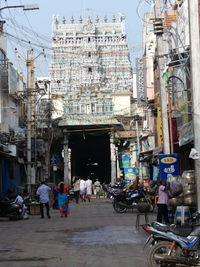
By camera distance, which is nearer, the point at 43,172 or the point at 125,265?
the point at 125,265

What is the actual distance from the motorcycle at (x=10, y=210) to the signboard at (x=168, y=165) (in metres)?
6.63

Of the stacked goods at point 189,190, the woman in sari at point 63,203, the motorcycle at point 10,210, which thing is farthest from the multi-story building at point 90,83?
the stacked goods at point 189,190

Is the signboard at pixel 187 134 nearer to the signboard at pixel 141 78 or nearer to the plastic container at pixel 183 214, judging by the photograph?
the plastic container at pixel 183 214

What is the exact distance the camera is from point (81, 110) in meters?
64.7

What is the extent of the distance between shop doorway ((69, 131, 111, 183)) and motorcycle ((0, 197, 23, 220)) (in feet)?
139

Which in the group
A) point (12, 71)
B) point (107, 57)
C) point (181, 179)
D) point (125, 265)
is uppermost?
point (107, 57)

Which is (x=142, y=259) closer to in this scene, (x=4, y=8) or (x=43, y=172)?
(x=4, y=8)

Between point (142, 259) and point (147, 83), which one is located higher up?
point (147, 83)

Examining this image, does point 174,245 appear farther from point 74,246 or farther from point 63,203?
point 63,203

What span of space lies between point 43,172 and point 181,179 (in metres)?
42.3

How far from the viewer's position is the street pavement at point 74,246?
35.3 ft

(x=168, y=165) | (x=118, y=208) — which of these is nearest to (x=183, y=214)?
(x=168, y=165)

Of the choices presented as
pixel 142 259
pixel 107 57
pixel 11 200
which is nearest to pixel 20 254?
pixel 142 259

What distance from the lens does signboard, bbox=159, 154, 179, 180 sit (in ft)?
67.5
